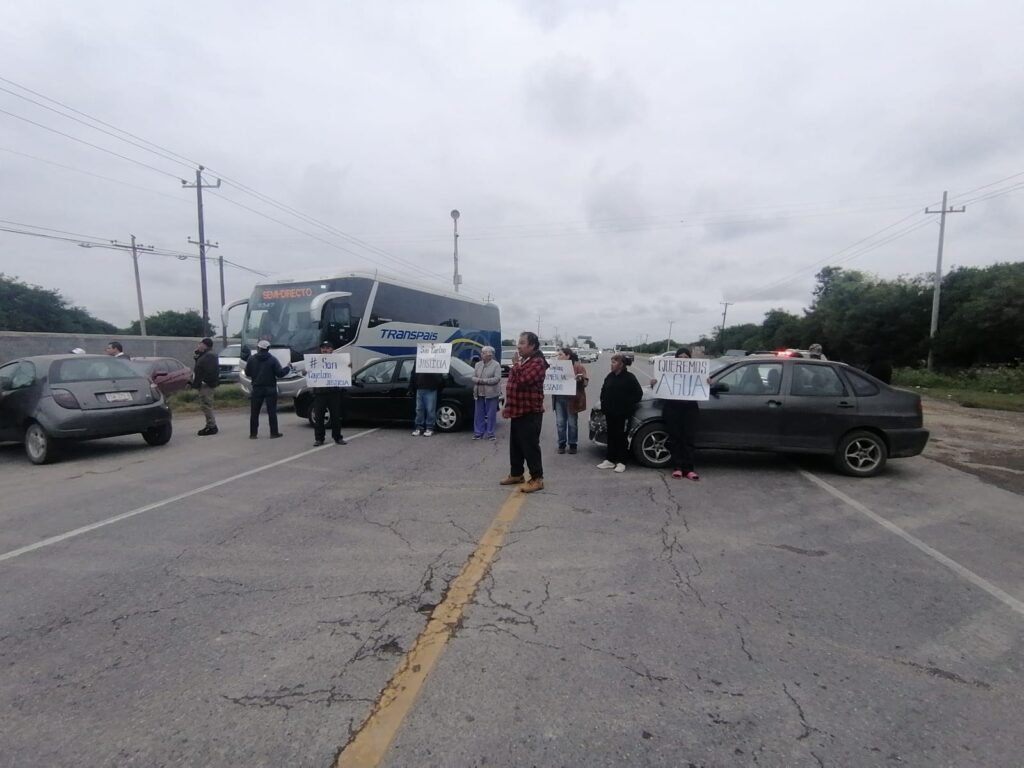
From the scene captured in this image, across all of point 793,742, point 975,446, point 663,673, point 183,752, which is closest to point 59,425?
point 183,752

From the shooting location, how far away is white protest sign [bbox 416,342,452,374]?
10.4 metres

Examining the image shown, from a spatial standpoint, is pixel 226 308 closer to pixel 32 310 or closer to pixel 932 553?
A: pixel 932 553

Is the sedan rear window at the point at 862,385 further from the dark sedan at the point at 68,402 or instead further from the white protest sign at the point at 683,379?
the dark sedan at the point at 68,402

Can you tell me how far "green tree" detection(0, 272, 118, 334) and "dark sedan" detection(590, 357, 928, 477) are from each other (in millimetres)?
55869

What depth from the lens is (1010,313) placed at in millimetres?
26375

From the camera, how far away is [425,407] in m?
10.6

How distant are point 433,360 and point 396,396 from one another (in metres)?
1.34

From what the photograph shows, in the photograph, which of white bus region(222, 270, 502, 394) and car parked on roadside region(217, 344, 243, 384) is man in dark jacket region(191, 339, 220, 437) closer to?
white bus region(222, 270, 502, 394)

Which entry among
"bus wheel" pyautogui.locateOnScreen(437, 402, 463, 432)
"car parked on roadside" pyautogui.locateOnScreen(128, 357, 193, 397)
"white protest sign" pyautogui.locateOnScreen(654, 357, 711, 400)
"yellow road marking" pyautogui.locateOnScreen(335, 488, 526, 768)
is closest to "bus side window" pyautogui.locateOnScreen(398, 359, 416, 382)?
"bus wheel" pyautogui.locateOnScreen(437, 402, 463, 432)

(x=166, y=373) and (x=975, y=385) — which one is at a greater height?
(x=166, y=373)

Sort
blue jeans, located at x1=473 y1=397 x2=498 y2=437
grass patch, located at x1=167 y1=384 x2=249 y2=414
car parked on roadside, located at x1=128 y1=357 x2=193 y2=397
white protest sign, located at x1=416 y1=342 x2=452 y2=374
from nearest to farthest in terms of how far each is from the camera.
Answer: blue jeans, located at x1=473 y1=397 x2=498 y2=437
white protest sign, located at x1=416 y1=342 x2=452 y2=374
grass patch, located at x1=167 y1=384 x2=249 y2=414
car parked on roadside, located at x1=128 y1=357 x2=193 y2=397

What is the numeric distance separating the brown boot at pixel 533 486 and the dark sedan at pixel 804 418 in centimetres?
177

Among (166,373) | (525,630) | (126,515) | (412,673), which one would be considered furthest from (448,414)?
(166,373)

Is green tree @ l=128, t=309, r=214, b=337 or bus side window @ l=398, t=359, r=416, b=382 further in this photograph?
green tree @ l=128, t=309, r=214, b=337
